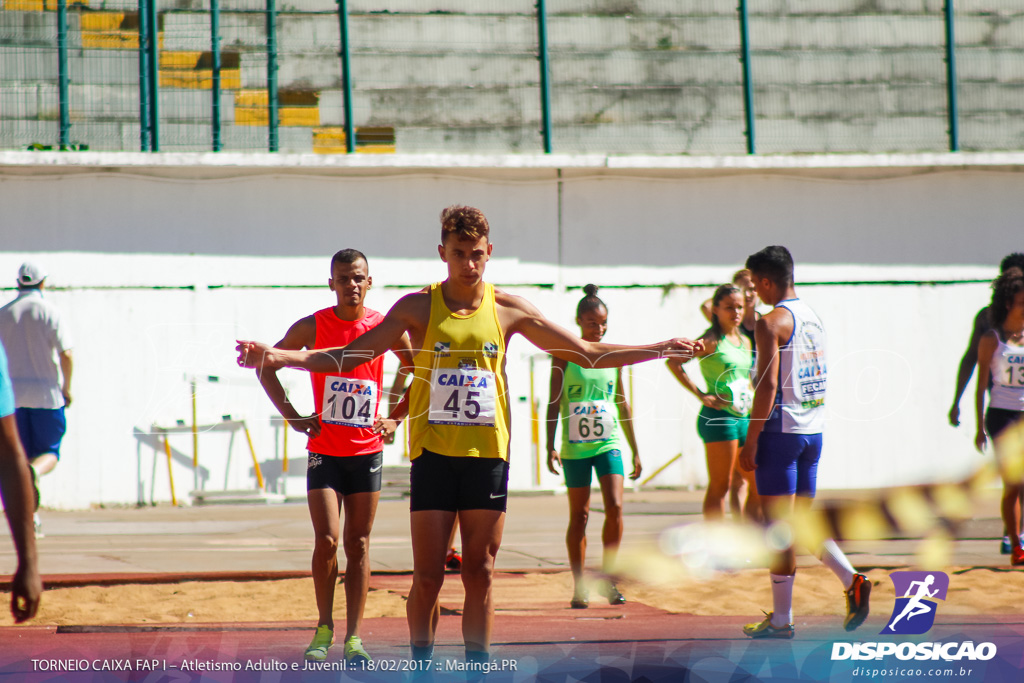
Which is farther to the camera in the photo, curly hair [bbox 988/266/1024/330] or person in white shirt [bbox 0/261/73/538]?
person in white shirt [bbox 0/261/73/538]

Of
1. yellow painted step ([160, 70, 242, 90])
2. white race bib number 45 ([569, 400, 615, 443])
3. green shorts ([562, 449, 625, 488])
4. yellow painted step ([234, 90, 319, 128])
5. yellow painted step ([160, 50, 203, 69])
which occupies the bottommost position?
green shorts ([562, 449, 625, 488])

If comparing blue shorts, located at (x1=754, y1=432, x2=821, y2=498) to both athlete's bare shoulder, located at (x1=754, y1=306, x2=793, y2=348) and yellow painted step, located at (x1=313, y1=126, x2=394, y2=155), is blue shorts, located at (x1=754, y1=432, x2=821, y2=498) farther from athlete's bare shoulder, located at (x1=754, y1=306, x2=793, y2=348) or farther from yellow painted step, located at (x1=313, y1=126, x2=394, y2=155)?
yellow painted step, located at (x1=313, y1=126, x2=394, y2=155)

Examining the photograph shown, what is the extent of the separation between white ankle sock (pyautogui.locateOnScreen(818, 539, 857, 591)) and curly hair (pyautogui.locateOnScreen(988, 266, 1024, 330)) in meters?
3.02

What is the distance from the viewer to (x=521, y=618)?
6996 mm

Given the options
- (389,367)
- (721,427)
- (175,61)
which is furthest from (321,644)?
(175,61)

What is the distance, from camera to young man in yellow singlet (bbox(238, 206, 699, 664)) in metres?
4.85

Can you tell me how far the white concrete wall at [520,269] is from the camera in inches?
548

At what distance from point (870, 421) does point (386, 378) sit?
6734 mm

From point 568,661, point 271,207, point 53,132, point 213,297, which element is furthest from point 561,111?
point 568,661

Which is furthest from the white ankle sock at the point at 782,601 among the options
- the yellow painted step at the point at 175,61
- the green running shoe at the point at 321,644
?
the yellow painted step at the point at 175,61

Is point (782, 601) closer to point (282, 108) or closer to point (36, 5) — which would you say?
point (282, 108)

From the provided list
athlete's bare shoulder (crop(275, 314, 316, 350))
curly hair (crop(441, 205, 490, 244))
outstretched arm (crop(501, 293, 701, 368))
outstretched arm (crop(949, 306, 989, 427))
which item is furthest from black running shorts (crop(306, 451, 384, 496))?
outstretched arm (crop(949, 306, 989, 427))

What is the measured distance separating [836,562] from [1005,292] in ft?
10.3

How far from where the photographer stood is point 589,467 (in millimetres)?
7445
